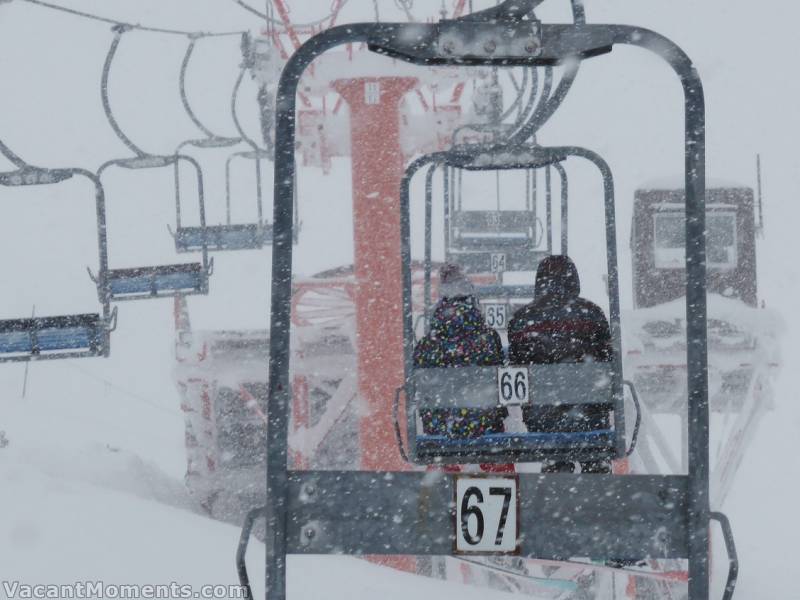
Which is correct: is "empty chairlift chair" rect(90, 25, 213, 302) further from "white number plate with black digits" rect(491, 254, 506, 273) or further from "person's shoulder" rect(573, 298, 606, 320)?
"person's shoulder" rect(573, 298, 606, 320)

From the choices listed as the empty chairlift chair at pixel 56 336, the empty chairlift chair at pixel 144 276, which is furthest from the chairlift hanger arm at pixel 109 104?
the empty chairlift chair at pixel 56 336

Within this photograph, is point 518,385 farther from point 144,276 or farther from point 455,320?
point 144,276

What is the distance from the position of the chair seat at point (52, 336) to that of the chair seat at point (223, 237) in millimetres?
2641

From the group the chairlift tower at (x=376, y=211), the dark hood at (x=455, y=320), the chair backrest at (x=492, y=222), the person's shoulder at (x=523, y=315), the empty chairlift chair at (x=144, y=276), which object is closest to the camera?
the dark hood at (x=455, y=320)

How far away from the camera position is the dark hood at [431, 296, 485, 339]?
4.14m

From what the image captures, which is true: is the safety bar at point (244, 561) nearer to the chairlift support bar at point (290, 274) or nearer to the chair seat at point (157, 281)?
the chairlift support bar at point (290, 274)

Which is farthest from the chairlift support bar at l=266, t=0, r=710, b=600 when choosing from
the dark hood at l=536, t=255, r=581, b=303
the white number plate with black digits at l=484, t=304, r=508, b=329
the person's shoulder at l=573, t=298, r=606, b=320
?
the white number plate with black digits at l=484, t=304, r=508, b=329

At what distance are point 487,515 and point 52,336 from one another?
4.89 m

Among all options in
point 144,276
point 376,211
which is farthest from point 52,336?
point 376,211

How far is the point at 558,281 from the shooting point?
430cm

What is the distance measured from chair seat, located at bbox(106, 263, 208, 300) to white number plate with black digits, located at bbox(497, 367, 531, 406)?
16.0 feet

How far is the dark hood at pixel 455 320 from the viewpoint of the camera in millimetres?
4141

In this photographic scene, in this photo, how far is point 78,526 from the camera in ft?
23.2

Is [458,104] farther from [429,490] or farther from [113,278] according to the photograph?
[429,490]
